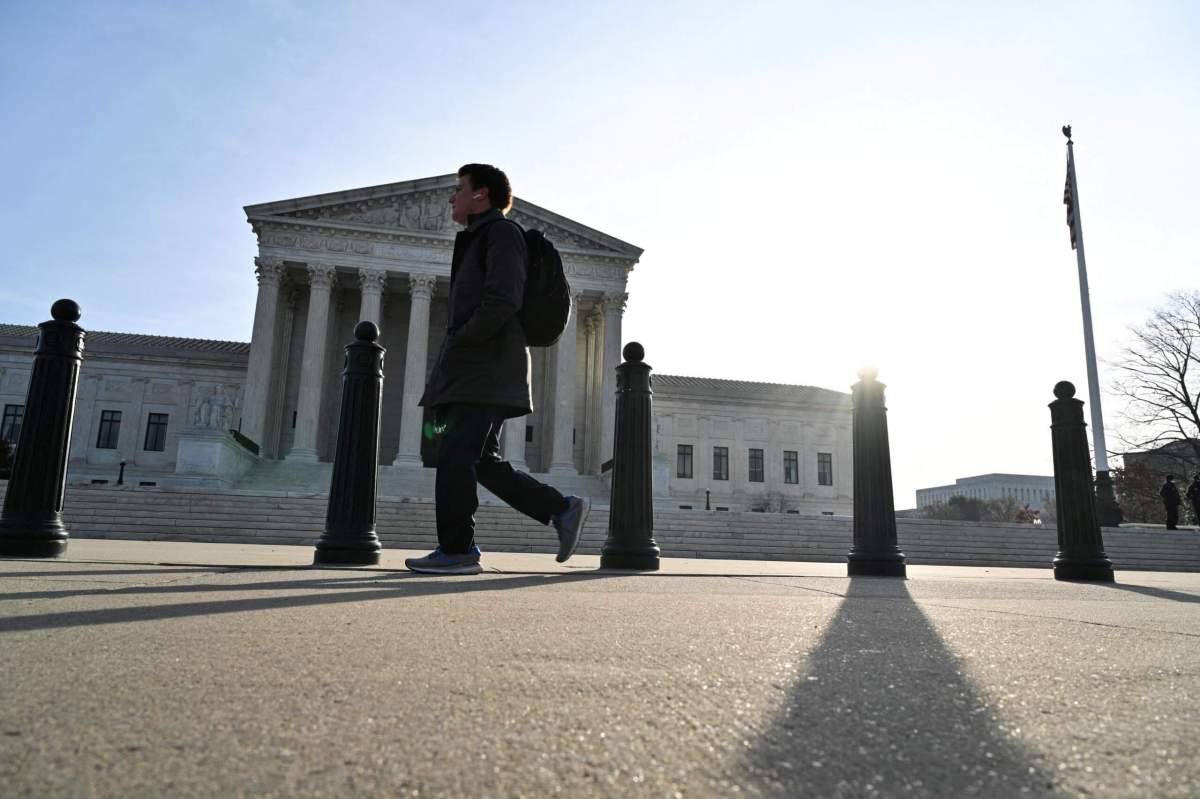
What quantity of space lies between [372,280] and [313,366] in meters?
4.07

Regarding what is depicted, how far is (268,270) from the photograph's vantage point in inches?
1194

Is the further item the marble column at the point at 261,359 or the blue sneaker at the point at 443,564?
the marble column at the point at 261,359

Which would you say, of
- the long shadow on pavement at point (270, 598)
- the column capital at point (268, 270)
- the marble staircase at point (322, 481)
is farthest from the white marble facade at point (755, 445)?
the long shadow on pavement at point (270, 598)

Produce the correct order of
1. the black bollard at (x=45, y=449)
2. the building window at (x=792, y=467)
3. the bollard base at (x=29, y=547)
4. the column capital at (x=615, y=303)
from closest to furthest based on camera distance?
1. the bollard base at (x=29, y=547)
2. the black bollard at (x=45, y=449)
3. the column capital at (x=615, y=303)
4. the building window at (x=792, y=467)

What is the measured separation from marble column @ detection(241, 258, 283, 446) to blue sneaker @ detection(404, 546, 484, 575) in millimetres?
27323

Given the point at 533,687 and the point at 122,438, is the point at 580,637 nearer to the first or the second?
the point at 533,687

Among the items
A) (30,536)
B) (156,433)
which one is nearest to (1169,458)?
(30,536)

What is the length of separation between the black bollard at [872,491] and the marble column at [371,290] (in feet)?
85.7

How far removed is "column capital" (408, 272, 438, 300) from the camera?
31.3 m

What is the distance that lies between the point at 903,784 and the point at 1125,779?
0.25 meters

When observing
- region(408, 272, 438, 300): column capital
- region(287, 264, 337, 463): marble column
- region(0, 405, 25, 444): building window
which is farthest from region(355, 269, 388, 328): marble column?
region(0, 405, 25, 444): building window

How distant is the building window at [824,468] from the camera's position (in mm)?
51094

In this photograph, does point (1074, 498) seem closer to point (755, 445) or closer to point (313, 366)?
point (313, 366)

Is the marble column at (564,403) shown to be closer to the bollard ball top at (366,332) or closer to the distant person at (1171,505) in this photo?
the distant person at (1171,505)
